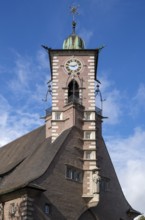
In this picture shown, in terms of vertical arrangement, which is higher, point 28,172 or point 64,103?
point 64,103

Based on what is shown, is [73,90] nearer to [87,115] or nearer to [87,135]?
[87,115]

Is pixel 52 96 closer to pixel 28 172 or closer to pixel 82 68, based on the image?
pixel 82 68

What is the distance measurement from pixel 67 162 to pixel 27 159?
450cm

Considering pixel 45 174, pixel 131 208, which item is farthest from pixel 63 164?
pixel 131 208

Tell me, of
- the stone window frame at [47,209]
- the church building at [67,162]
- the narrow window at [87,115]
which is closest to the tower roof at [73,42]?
the church building at [67,162]

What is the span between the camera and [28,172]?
140 ft

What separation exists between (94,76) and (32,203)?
641 inches

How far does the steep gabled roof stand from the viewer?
137ft

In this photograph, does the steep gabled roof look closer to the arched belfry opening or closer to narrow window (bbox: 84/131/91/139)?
narrow window (bbox: 84/131/91/139)

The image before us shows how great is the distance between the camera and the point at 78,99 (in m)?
48.1

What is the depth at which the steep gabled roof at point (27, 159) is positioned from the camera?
4181cm

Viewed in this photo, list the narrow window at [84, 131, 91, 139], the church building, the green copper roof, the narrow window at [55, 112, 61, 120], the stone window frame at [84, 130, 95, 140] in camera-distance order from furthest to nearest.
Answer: the green copper roof < the narrow window at [55, 112, 61, 120] < the narrow window at [84, 131, 91, 139] < the stone window frame at [84, 130, 95, 140] < the church building

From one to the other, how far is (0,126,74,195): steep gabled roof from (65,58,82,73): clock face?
267 inches

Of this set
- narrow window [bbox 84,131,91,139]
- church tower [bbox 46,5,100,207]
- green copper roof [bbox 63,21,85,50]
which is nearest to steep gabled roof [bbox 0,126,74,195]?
church tower [bbox 46,5,100,207]
